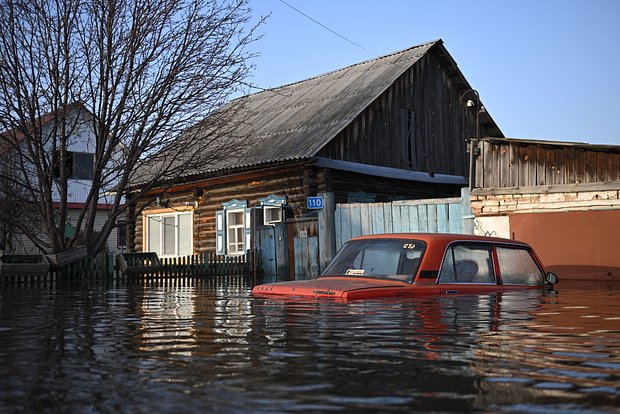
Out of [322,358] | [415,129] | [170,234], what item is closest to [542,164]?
[415,129]

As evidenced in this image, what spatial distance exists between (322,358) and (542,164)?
41.6ft

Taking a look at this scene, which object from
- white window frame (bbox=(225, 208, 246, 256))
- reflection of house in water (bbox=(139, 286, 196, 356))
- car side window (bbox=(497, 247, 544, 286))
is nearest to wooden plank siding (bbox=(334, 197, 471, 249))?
white window frame (bbox=(225, 208, 246, 256))

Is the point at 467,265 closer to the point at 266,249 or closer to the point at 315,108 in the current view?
the point at 266,249

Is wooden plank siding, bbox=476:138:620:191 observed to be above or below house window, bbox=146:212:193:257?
above

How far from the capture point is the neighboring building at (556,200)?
15711 mm

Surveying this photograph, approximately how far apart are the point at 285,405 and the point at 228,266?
19122mm

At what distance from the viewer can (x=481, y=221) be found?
1730cm

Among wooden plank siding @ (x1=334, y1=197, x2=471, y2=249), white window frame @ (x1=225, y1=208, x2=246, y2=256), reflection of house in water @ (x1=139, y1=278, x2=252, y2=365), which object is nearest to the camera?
reflection of house in water @ (x1=139, y1=278, x2=252, y2=365)

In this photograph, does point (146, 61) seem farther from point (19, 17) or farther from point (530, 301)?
point (530, 301)

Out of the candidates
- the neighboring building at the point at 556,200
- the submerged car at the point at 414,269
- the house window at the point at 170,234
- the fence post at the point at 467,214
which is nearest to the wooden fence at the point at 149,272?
the house window at the point at 170,234

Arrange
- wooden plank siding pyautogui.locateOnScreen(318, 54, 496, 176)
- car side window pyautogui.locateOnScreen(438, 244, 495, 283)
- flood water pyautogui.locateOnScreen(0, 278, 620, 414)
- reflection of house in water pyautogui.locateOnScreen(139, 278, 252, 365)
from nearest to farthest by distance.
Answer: flood water pyautogui.locateOnScreen(0, 278, 620, 414) < reflection of house in water pyautogui.locateOnScreen(139, 278, 252, 365) < car side window pyautogui.locateOnScreen(438, 244, 495, 283) < wooden plank siding pyautogui.locateOnScreen(318, 54, 496, 176)

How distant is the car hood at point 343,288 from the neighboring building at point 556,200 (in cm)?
854

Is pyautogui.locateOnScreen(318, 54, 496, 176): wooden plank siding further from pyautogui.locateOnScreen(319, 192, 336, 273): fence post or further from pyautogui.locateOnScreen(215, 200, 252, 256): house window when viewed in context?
pyautogui.locateOnScreen(215, 200, 252, 256): house window

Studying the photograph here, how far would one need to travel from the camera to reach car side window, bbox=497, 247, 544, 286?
32.0 ft
